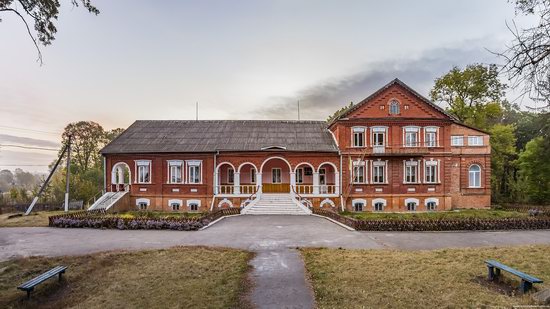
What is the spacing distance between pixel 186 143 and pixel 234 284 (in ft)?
69.5

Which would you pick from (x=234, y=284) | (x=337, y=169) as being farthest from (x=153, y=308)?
(x=337, y=169)

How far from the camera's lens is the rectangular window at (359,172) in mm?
26672

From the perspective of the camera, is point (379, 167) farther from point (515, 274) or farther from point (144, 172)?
point (144, 172)

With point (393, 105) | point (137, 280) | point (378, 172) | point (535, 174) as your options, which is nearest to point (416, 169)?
point (378, 172)

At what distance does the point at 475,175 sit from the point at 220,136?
2292 centimetres

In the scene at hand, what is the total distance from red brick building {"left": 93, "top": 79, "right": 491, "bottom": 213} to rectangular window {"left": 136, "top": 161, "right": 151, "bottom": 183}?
0.09 metres

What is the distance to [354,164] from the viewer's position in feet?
87.6

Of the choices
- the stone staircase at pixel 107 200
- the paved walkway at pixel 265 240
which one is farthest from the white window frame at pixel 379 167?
the stone staircase at pixel 107 200

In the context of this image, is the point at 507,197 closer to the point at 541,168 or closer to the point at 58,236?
the point at 541,168

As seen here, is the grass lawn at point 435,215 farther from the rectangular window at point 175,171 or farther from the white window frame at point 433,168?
the rectangular window at point 175,171

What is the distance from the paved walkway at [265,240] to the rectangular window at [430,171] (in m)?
10.5

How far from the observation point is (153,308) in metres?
6.80

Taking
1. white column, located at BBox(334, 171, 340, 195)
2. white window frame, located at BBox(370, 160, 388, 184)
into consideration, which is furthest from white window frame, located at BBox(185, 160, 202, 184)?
white window frame, located at BBox(370, 160, 388, 184)

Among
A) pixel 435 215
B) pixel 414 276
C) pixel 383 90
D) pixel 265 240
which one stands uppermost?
pixel 383 90
